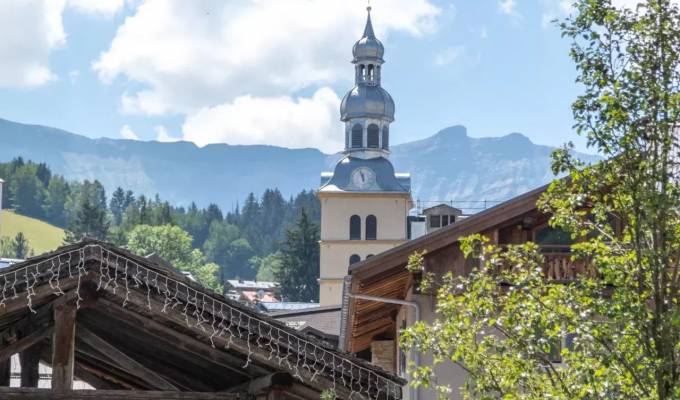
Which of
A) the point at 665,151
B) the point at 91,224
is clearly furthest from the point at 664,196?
the point at 91,224

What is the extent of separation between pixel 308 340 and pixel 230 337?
0.61 m

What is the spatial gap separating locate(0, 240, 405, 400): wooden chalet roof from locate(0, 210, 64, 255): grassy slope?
173m

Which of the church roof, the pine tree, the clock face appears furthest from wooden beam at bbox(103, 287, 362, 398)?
the pine tree

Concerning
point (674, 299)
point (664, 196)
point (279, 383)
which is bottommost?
point (279, 383)

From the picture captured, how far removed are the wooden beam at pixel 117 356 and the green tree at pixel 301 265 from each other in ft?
343

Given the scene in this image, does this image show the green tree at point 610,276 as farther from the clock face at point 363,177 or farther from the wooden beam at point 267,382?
the clock face at point 363,177

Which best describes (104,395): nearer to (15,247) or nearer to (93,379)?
(93,379)

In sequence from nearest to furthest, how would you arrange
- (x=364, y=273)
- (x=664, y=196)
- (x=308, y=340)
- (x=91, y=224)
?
(x=664, y=196)
(x=308, y=340)
(x=364, y=273)
(x=91, y=224)

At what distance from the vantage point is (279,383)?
9555mm

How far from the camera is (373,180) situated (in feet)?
250

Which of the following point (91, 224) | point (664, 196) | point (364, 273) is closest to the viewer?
point (664, 196)

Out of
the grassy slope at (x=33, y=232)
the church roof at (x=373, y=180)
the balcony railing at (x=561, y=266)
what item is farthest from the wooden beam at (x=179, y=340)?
the grassy slope at (x=33, y=232)

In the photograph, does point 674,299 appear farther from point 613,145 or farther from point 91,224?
point 91,224

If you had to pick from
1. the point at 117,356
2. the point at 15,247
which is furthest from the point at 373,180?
the point at 15,247
